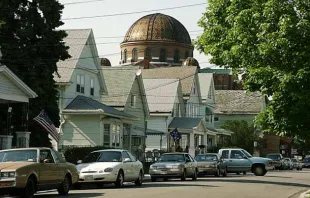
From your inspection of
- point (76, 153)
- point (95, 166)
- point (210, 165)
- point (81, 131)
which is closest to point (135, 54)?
point (81, 131)

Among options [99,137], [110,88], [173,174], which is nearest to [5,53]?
[173,174]

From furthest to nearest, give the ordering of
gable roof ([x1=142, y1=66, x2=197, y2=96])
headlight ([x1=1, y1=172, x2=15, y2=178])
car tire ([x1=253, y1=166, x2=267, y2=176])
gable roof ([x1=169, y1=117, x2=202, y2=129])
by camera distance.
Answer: gable roof ([x1=142, y1=66, x2=197, y2=96]) < gable roof ([x1=169, y1=117, x2=202, y2=129]) < car tire ([x1=253, y1=166, x2=267, y2=176]) < headlight ([x1=1, y1=172, x2=15, y2=178])

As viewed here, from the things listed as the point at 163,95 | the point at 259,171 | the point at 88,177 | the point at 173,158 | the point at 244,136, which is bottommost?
the point at 259,171

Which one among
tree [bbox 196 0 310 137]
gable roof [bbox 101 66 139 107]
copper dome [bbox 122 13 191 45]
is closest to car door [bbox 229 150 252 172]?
gable roof [bbox 101 66 139 107]

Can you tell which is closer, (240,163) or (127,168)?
(127,168)

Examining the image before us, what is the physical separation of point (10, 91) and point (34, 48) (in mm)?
5033

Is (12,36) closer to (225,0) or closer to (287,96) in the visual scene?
(225,0)

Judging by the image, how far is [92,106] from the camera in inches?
1762

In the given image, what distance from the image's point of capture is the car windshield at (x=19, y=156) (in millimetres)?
19562

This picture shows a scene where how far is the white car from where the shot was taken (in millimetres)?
24422

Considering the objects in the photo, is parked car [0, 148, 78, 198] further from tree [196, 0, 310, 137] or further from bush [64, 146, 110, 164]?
bush [64, 146, 110, 164]

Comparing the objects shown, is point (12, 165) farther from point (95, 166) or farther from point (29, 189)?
point (95, 166)

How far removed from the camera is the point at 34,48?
112 feet

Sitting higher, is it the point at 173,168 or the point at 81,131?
the point at 81,131
